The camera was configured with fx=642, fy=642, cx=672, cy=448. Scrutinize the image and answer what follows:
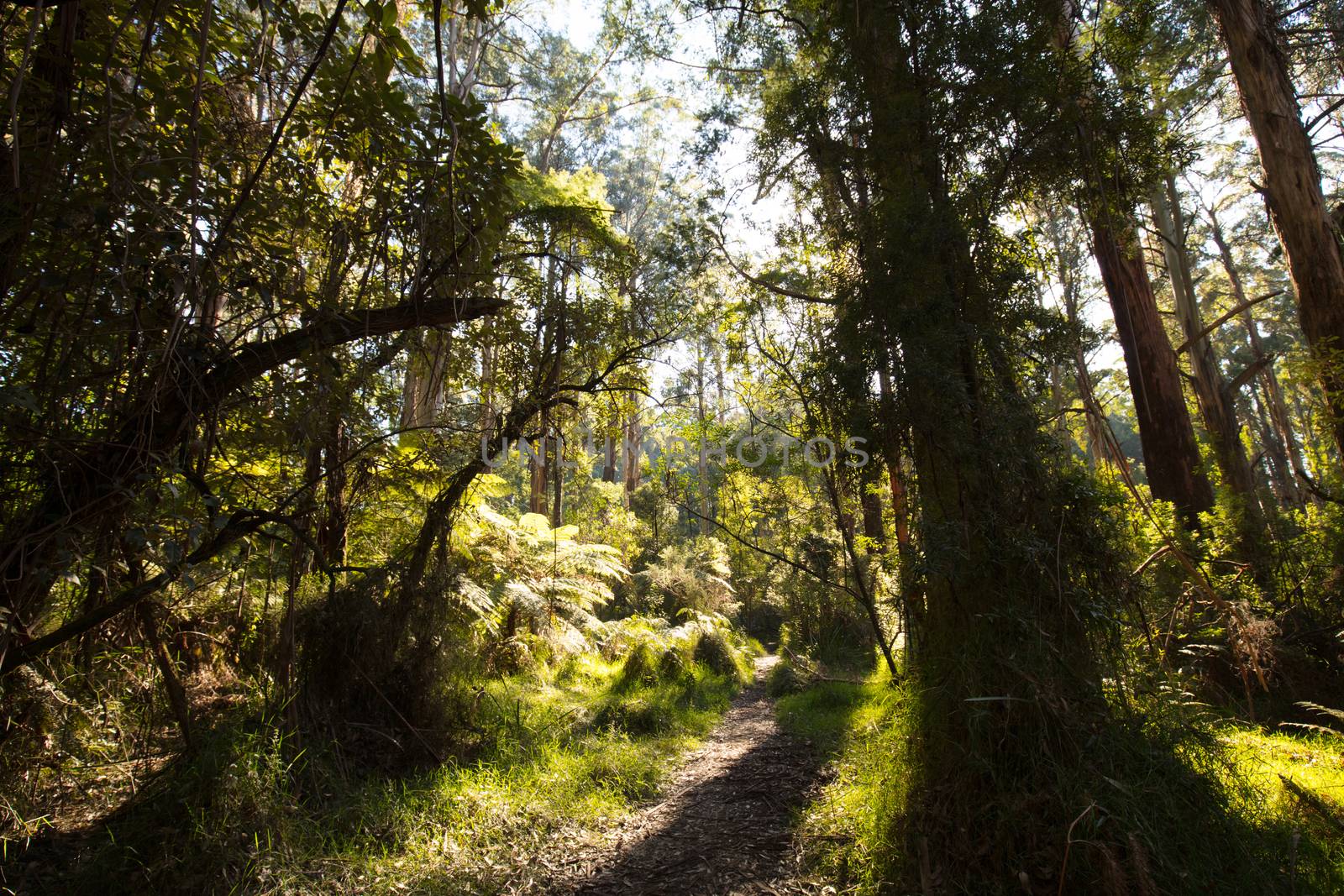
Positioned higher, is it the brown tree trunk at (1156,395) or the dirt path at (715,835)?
the brown tree trunk at (1156,395)

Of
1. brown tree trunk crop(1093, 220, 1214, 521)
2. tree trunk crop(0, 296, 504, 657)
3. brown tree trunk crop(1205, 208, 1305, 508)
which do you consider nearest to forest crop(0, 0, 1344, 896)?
tree trunk crop(0, 296, 504, 657)

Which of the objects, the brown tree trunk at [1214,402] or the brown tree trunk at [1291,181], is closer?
the brown tree trunk at [1291,181]

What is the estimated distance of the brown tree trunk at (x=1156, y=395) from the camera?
24.4 feet

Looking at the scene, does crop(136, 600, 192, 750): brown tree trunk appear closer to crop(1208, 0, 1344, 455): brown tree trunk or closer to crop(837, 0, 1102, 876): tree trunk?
crop(837, 0, 1102, 876): tree trunk

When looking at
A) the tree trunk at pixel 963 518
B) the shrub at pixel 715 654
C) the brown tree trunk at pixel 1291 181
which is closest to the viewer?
the tree trunk at pixel 963 518

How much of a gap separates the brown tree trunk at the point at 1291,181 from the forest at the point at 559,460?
32 millimetres

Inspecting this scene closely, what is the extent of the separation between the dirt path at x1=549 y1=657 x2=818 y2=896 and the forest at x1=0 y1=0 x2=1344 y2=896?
0.13 ft

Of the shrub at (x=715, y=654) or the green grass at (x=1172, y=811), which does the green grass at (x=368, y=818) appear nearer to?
the green grass at (x=1172, y=811)

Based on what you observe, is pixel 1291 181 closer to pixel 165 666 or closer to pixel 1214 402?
pixel 1214 402

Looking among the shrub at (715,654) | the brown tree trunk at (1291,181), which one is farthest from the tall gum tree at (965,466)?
the shrub at (715,654)

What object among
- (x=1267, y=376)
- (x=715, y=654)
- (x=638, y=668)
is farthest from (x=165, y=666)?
(x=1267, y=376)

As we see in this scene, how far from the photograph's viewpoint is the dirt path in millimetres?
3459

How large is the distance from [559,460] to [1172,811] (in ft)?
17.7

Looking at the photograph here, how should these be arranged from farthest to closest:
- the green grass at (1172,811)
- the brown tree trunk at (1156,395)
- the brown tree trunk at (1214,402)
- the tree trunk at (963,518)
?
1. the brown tree trunk at (1214,402)
2. the brown tree trunk at (1156,395)
3. the tree trunk at (963,518)
4. the green grass at (1172,811)
